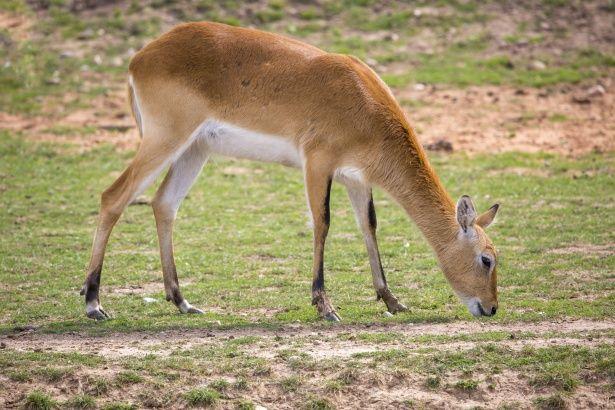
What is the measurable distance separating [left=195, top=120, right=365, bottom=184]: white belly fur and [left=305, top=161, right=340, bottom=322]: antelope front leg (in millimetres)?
249

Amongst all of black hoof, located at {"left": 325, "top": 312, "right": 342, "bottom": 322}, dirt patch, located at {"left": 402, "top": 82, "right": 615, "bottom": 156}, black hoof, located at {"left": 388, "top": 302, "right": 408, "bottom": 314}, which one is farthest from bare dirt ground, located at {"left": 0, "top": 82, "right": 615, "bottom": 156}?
black hoof, located at {"left": 325, "top": 312, "right": 342, "bottom": 322}

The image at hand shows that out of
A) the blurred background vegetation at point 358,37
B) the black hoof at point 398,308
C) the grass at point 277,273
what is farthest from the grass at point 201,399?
the blurred background vegetation at point 358,37

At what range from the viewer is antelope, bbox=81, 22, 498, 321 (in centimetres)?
1009

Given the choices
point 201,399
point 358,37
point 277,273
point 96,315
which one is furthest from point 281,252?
point 358,37

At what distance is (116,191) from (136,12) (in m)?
12.6

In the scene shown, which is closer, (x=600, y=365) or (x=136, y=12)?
(x=600, y=365)

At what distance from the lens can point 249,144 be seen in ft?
34.5

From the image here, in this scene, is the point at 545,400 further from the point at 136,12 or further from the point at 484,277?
the point at 136,12

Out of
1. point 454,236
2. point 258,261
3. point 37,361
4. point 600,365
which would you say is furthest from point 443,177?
point 37,361

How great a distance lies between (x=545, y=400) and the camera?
8242 millimetres

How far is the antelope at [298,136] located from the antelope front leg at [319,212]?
1cm

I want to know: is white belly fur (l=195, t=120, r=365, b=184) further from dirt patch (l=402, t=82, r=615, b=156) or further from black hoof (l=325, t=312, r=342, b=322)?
dirt patch (l=402, t=82, r=615, b=156)

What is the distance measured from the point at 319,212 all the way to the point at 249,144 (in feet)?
3.48

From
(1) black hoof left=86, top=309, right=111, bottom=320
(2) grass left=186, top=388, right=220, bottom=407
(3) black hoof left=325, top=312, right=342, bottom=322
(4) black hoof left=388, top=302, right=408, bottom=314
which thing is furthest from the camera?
(4) black hoof left=388, top=302, right=408, bottom=314
